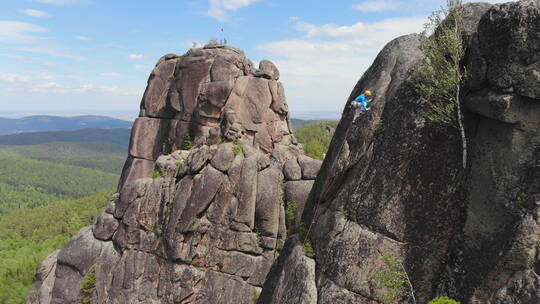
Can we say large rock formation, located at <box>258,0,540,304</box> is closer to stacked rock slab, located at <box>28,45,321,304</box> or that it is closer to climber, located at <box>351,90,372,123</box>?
climber, located at <box>351,90,372,123</box>

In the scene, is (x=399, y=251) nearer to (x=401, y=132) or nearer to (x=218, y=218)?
(x=401, y=132)

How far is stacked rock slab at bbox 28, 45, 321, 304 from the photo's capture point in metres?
31.9

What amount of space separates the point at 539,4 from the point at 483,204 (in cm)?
827

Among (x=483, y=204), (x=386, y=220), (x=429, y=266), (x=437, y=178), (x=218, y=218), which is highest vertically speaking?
(x=437, y=178)

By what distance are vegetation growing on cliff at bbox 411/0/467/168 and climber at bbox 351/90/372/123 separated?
2687mm

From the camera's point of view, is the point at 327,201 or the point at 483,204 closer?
the point at 483,204

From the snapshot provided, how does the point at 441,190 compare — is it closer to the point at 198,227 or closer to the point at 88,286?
the point at 198,227

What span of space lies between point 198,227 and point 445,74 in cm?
2519

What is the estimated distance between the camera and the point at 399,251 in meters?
16.0

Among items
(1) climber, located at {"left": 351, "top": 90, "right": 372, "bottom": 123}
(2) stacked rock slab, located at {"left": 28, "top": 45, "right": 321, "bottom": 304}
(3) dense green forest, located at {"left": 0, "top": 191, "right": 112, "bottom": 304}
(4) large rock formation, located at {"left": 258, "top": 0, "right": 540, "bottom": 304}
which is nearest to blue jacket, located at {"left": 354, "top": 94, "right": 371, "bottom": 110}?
(1) climber, located at {"left": 351, "top": 90, "right": 372, "bottom": 123}

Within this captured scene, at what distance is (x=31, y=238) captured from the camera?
359 ft

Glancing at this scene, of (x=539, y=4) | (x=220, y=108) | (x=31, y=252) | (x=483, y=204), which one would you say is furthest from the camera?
(x=31, y=252)

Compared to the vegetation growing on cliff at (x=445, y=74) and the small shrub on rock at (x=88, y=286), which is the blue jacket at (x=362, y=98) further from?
the small shrub on rock at (x=88, y=286)

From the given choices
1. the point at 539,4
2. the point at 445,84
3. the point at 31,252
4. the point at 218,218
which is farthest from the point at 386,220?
the point at 31,252
